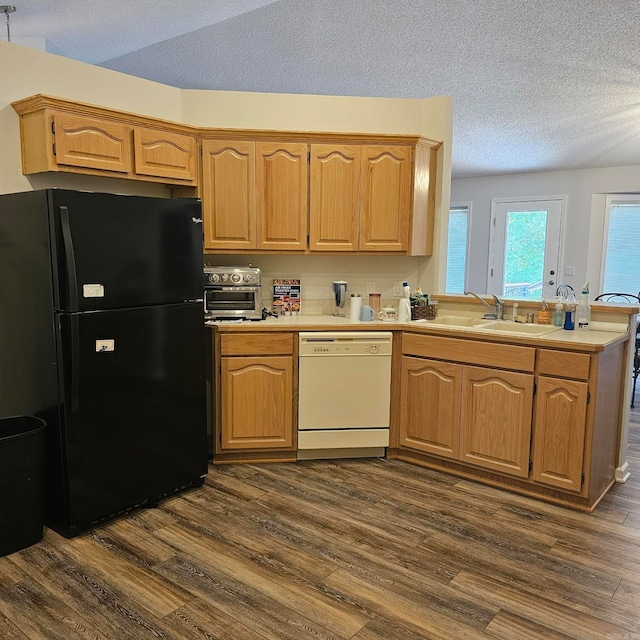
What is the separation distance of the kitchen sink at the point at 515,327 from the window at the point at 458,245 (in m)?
4.72

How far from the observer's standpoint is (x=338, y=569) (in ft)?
7.73

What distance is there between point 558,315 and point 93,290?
261cm

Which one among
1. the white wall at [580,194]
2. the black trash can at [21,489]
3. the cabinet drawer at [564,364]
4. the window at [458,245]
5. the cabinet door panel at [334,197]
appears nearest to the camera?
the black trash can at [21,489]

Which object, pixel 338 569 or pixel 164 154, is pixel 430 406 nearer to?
pixel 338 569

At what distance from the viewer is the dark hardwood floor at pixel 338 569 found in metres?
2.01

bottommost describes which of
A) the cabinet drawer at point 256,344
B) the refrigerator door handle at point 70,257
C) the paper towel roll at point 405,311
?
the cabinet drawer at point 256,344

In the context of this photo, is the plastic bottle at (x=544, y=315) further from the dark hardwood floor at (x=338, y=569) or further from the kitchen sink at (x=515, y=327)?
the dark hardwood floor at (x=338, y=569)

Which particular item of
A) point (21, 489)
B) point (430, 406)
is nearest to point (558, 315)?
point (430, 406)

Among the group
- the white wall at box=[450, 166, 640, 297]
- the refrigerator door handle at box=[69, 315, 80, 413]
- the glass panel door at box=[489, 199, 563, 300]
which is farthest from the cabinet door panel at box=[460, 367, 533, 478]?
the white wall at box=[450, 166, 640, 297]

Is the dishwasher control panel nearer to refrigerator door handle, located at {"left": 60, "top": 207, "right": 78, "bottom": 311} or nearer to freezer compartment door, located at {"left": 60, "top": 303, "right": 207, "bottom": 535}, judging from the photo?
freezer compartment door, located at {"left": 60, "top": 303, "right": 207, "bottom": 535}

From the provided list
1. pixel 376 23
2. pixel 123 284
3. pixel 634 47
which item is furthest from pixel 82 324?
pixel 634 47

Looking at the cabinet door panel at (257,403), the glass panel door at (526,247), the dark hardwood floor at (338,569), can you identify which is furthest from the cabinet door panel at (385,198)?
the glass panel door at (526,247)

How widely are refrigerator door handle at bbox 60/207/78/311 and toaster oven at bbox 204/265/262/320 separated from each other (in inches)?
43.5

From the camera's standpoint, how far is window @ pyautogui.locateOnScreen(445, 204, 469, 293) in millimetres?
8234
